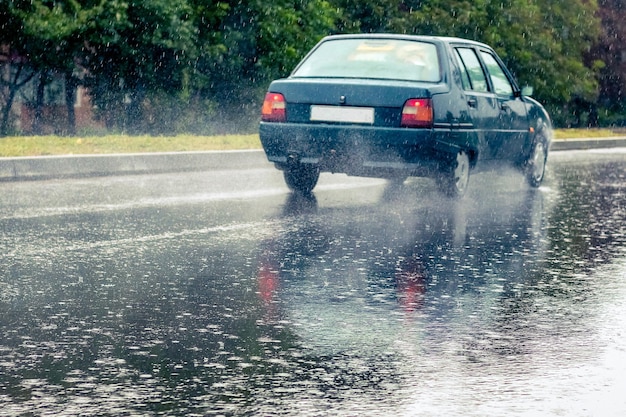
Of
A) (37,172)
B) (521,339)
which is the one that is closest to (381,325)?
(521,339)

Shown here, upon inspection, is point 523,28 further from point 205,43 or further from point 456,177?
point 456,177

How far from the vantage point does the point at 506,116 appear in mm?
13328

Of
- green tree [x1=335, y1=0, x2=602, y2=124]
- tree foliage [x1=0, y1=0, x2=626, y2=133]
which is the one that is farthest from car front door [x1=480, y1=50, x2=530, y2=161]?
green tree [x1=335, y1=0, x2=602, y2=124]

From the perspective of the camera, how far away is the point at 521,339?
19.1 ft

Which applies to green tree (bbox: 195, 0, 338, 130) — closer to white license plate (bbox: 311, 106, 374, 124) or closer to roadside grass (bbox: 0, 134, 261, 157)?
roadside grass (bbox: 0, 134, 261, 157)

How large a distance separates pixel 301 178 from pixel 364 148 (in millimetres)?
1408

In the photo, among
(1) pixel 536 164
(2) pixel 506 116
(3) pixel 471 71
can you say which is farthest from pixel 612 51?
(3) pixel 471 71

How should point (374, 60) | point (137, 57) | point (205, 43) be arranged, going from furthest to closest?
point (205, 43)
point (137, 57)
point (374, 60)

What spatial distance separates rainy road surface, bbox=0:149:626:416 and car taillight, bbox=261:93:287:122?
82 centimetres

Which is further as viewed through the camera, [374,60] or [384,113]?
[374,60]

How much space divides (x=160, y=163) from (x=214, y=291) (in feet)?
30.3

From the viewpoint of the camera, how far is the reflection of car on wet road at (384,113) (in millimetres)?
11609

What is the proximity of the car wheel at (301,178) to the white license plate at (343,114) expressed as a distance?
1.08 metres

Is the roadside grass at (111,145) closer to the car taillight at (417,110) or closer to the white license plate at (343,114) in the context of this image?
the white license plate at (343,114)
